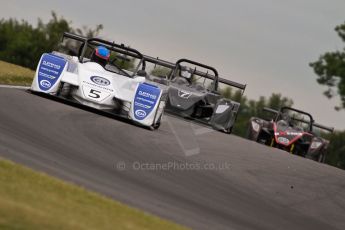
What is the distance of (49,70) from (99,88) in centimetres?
88

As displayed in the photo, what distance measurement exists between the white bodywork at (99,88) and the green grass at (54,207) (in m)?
6.57

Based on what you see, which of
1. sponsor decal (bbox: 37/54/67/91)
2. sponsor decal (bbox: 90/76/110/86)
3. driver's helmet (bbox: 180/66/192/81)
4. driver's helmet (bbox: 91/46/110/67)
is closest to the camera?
sponsor decal (bbox: 37/54/67/91)

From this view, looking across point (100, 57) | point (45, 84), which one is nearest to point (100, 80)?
point (45, 84)

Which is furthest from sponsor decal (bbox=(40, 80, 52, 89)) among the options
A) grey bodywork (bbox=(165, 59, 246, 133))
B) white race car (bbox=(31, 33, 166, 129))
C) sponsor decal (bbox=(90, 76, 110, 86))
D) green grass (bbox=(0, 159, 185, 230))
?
green grass (bbox=(0, 159, 185, 230))

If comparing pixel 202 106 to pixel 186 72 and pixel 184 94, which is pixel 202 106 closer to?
pixel 184 94

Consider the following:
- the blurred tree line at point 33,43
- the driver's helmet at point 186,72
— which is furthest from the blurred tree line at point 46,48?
the driver's helmet at point 186,72

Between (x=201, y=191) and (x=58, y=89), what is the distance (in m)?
5.14

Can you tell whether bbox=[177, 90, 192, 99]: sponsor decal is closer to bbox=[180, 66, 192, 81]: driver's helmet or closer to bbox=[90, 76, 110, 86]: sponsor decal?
bbox=[180, 66, 192, 81]: driver's helmet

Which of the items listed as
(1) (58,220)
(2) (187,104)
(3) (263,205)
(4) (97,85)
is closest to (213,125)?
(2) (187,104)

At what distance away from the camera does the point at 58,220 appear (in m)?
6.20

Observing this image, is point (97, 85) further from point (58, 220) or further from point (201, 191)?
point (58, 220)

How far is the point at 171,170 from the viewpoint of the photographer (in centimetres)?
1118

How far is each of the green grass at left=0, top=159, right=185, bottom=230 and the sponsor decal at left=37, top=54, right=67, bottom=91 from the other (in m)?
6.60

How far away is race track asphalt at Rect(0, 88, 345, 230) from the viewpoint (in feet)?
29.0
